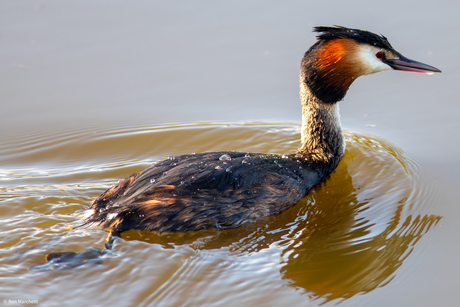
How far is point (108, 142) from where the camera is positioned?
6957 millimetres

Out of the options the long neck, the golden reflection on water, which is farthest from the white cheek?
the golden reflection on water

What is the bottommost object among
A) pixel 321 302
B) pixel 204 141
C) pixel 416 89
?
pixel 321 302

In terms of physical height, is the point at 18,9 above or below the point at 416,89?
above

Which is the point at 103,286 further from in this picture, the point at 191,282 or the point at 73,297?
the point at 191,282

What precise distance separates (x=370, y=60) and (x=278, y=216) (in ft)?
6.72

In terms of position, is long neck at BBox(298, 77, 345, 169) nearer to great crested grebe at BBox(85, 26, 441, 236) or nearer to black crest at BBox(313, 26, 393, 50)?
great crested grebe at BBox(85, 26, 441, 236)

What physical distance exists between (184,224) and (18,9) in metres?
6.03

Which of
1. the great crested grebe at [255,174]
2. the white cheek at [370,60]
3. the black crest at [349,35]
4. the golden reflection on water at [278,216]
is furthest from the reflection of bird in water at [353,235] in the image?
the black crest at [349,35]

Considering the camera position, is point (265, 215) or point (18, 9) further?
point (18, 9)

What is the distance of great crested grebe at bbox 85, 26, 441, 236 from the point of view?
4.74 m

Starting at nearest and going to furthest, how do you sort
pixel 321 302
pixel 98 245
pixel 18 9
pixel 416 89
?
1. pixel 321 302
2. pixel 98 245
3. pixel 416 89
4. pixel 18 9

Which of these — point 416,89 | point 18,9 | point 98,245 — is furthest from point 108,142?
point 416,89

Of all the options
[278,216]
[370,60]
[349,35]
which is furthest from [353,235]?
[349,35]

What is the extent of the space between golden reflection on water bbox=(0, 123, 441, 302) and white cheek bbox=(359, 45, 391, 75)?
1.12 meters
